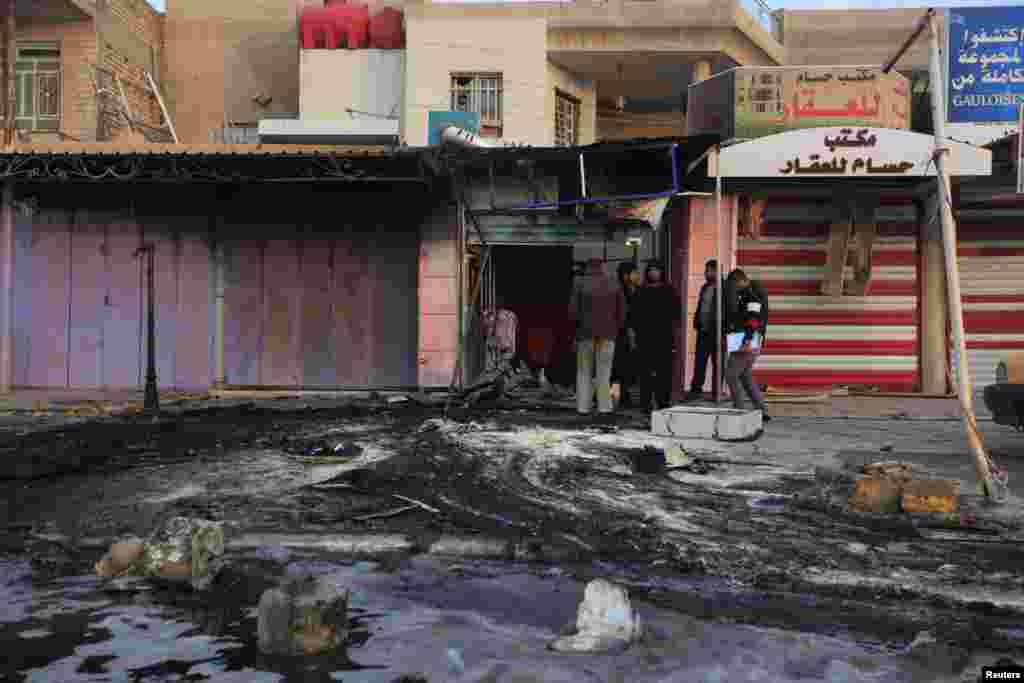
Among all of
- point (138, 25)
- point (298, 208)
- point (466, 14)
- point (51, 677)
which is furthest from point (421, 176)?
A: point (138, 25)

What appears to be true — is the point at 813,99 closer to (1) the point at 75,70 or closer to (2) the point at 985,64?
(2) the point at 985,64

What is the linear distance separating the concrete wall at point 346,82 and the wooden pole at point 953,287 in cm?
1750

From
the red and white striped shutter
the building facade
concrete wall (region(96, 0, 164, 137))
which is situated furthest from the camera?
concrete wall (region(96, 0, 164, 137))

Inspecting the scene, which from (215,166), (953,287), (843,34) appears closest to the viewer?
(953,287)

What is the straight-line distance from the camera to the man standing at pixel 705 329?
41.9 ft

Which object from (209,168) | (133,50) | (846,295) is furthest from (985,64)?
(133,50)

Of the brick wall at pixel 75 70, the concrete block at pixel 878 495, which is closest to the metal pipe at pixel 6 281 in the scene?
the brick wall at pixel 75 70

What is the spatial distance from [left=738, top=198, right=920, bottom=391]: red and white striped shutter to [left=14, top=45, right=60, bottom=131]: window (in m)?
15.0

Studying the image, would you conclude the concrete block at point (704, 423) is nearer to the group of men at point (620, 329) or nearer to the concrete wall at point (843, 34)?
the group of men at point (620, 329)

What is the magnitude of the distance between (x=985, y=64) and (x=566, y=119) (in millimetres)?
8988

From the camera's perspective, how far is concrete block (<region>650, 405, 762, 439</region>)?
364 inches

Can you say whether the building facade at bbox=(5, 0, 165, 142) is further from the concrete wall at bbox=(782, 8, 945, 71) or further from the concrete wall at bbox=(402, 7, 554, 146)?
the concrete wall at bbox=(782, 8, 945, 71)

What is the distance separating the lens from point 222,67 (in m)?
25.5

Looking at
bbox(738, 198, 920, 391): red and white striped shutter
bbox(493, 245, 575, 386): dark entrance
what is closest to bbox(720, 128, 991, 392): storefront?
bbox(738, 198, 920, 391): red and white striped shutter
